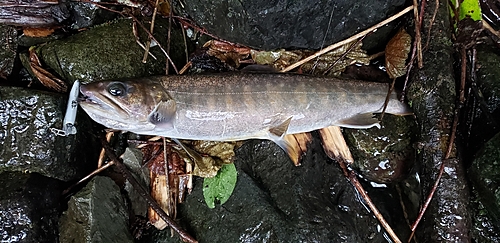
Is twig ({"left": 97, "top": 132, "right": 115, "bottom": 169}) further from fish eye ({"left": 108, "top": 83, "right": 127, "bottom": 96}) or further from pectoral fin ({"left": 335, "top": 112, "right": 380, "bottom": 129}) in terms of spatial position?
pectoral fin ({"left": 335, "top": 112, "right": 380, "bottom": 129})

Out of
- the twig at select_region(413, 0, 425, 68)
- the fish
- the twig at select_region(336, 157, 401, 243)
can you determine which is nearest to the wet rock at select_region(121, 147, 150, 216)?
the fish

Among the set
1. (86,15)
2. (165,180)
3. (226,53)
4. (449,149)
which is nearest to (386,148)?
(449,149)

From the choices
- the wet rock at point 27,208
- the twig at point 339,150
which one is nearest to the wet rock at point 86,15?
the wet rock at point 27,208

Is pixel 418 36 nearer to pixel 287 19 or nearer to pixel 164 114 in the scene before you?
pixel 287 19

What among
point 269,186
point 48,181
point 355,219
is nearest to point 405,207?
point 355,219

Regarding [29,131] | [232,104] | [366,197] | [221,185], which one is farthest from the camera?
[366,197]

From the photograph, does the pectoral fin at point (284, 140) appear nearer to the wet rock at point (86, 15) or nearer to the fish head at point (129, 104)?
the fish head at point (129, 104)
